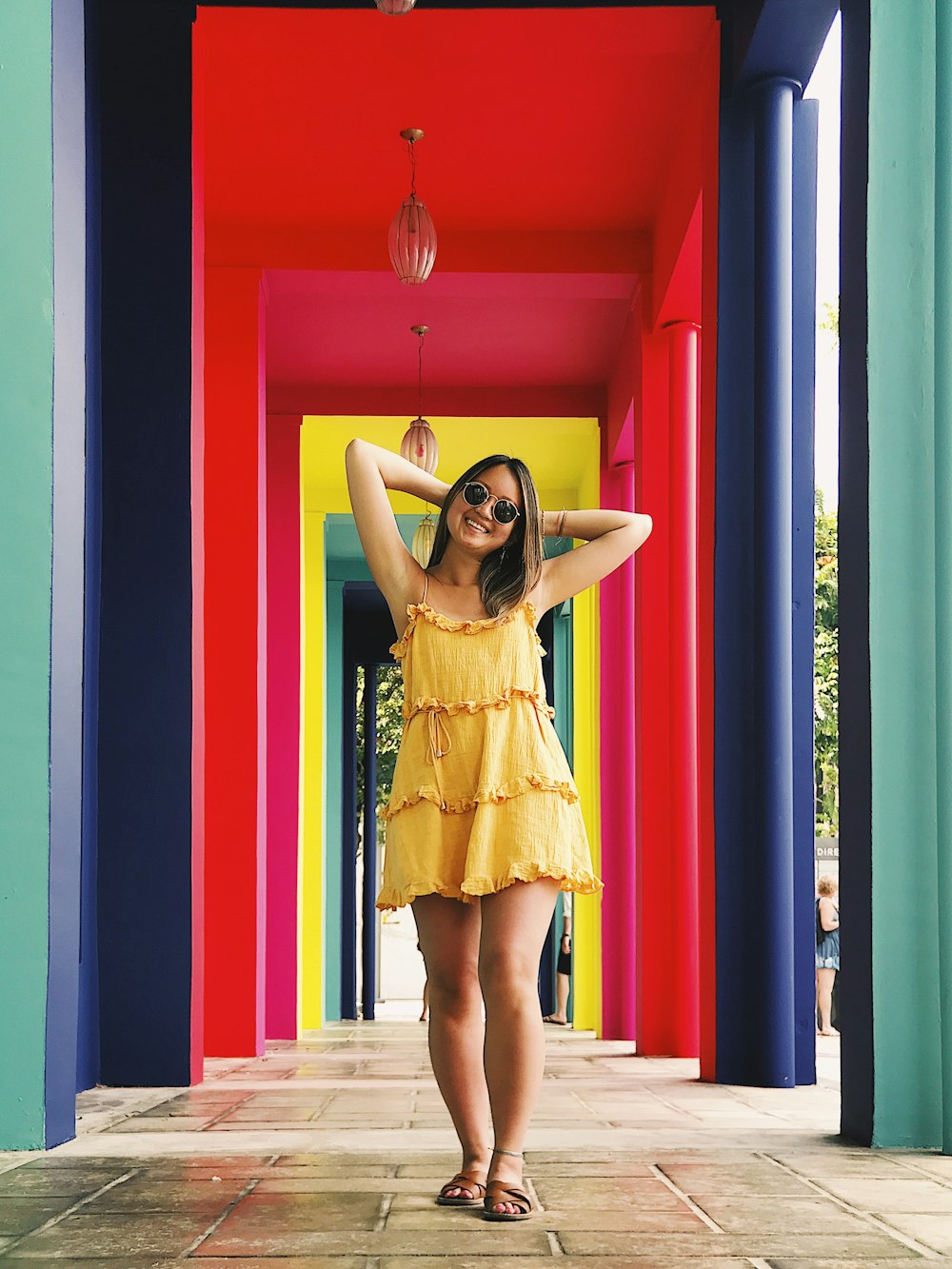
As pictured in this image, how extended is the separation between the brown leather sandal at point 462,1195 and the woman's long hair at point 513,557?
962 millimetres

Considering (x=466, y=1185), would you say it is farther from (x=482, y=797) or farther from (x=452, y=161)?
(x=452, y=161)

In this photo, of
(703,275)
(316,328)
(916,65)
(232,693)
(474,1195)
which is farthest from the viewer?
(316,328)

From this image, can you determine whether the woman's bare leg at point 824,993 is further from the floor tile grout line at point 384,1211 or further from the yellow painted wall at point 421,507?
the floor tile grout line at point 384,1211

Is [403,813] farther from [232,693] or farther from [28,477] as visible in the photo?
[232,693]

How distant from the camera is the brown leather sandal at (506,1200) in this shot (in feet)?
7.66

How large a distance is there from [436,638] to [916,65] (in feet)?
5.54

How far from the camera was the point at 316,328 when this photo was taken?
26.3ft

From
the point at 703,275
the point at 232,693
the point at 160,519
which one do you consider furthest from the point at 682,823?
the point at 160,519

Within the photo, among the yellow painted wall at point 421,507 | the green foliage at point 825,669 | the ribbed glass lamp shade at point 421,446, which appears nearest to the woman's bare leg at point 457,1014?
the ribbed glass lamp shade at point 421,446

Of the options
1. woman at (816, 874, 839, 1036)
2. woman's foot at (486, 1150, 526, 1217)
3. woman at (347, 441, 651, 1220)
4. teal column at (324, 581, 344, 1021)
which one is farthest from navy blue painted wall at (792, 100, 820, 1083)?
teal column at (324, 581, 344, 1021)

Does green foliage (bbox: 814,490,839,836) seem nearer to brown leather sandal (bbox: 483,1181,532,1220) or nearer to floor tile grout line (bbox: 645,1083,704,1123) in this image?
floor tile grout line (bbox: 645,1083,704,1123)

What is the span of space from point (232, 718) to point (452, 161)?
2.55 meters

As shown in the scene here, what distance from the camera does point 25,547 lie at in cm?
321

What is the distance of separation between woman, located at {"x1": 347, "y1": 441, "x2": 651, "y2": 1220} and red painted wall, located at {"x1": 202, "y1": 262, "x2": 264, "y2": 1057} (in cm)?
385
